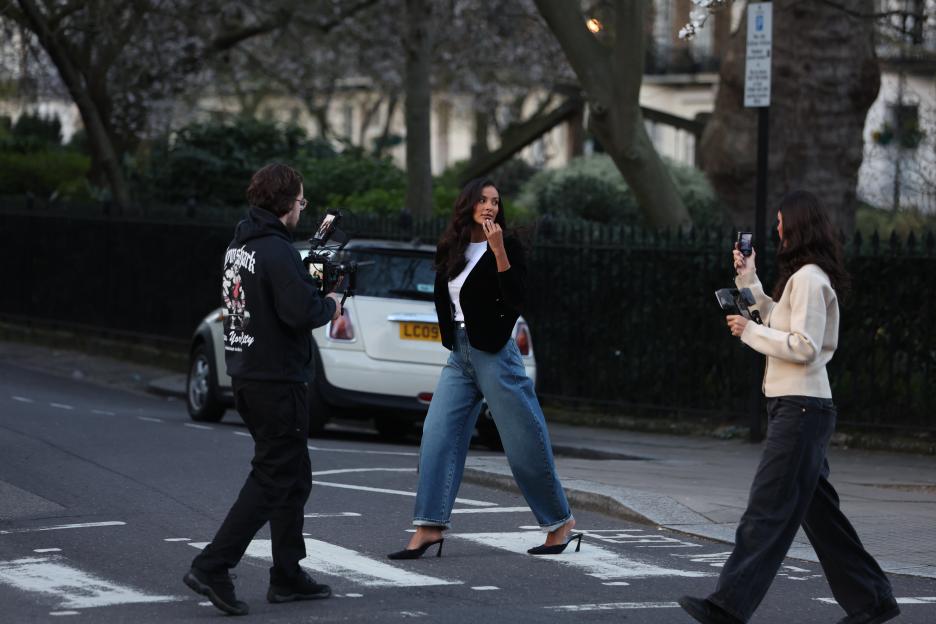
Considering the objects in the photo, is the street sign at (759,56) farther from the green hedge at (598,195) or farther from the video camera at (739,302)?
the green hedge at (598,195)

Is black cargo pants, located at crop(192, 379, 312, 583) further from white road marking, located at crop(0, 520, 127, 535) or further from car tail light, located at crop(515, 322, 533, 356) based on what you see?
car tail light, located at crop(515, 322, 533, 356)

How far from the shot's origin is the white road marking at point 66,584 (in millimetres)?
6547

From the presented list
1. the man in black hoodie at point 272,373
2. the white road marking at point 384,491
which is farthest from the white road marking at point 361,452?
the man in black hoodie at point 272,373

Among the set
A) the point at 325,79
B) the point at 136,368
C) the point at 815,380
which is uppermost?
the point at 325,79

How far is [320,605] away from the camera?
259 inches

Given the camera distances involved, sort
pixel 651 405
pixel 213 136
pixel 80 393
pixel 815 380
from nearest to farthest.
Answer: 1. pixel 815 380
2. pixel 651 405
3. pixel 80 393
4. pixel 213 136

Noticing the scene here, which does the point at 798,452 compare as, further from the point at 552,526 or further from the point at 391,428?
the point at 391,428

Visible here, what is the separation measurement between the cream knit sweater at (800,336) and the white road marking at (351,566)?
1.82 m

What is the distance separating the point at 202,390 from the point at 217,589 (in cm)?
829

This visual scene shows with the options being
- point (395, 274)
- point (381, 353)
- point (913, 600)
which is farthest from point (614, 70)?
point (913, 600)

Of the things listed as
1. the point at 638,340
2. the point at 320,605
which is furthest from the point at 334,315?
the point at 638,340

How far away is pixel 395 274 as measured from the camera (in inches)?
504

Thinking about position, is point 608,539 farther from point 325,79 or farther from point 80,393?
point 325,79

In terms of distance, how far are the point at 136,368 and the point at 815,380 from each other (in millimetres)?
15091
